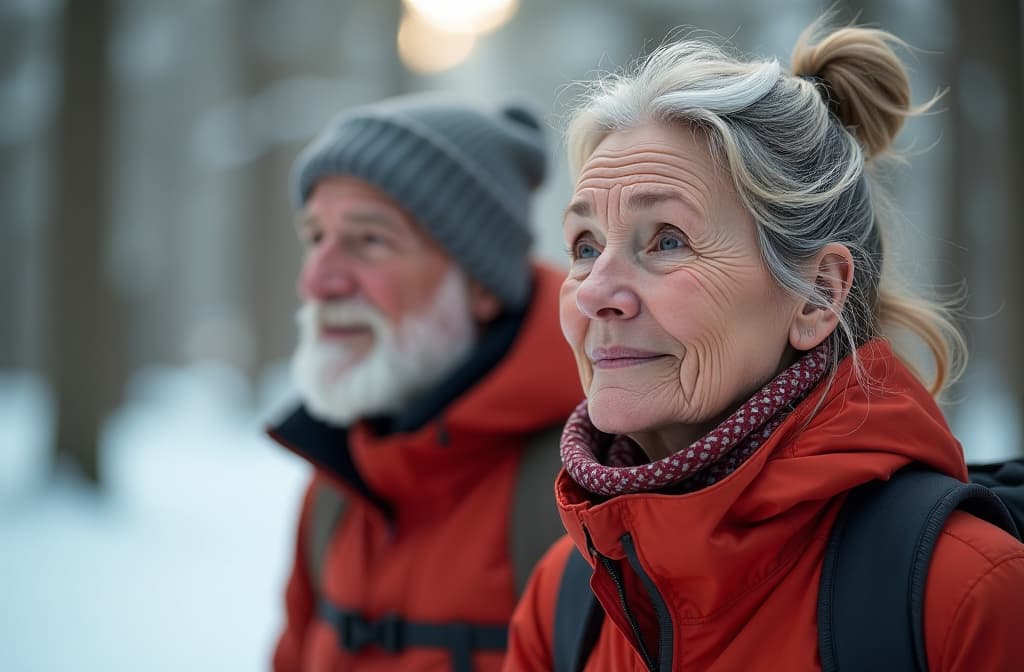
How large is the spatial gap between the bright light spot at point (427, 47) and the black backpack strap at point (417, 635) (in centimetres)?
608

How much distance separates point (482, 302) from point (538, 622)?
120cm

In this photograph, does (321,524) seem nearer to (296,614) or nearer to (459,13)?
(296,614)

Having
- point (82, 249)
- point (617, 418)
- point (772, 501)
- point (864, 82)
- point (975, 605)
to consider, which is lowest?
point (975, 605)

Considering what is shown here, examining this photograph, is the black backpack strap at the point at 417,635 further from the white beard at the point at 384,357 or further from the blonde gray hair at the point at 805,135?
the blonde gray hair at the point at 805,135

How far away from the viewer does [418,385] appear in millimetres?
2510

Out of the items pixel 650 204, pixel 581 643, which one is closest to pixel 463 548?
pixel 581 643

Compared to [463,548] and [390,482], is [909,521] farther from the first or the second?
[390,482]

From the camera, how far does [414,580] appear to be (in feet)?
7.13

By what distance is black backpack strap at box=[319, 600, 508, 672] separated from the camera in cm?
202

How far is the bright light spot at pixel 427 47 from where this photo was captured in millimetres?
7797

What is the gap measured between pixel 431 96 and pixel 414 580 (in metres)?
1.52

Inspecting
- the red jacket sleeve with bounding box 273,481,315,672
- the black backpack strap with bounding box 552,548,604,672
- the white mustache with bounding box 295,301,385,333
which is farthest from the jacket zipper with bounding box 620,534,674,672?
the red jacket sleeve with bounding box 273,481,315,672

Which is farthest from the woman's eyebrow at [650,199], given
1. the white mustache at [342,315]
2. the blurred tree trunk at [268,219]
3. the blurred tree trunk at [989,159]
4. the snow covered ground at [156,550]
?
the blurred tree trunk at [268,219]

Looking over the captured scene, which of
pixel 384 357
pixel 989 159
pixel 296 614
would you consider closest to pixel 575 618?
pixel 384 357
